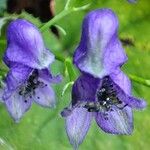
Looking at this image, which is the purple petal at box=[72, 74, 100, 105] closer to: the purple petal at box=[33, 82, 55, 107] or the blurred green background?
the purple petal at box=[33, 82, 55, 107]

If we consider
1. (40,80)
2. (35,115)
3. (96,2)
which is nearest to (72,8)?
(40,80)

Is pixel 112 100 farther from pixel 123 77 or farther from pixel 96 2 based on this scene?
pixel 96 2

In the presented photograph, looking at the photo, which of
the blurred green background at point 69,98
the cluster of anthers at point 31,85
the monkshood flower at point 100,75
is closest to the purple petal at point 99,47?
the monkshood flower at point 100,75

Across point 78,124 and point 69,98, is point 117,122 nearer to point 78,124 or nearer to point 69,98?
point 78,124

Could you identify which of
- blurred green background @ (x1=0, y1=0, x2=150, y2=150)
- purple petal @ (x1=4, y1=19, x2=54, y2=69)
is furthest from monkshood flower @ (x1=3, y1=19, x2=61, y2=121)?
blurred green background @ (x1=0, y1=0, x2=150, y2=150)

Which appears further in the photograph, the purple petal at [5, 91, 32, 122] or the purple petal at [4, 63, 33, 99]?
the purple petal at [5, 91, 32, 122]

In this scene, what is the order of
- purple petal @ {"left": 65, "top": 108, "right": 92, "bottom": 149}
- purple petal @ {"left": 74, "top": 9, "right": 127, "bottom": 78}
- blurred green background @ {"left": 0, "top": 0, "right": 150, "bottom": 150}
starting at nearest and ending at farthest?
purple petal @ {"left": 74, "top": 9, "right": 127, "bottom": 78}, purple petal @ {"left": 65, "top": 108, "right": 92, "bottom": 149}, blurred green background @ {"left": 0, "top": 0, "right": 150, "bottom": 150}

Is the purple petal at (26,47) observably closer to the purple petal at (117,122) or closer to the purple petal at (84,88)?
the purple petal at (84,88)
